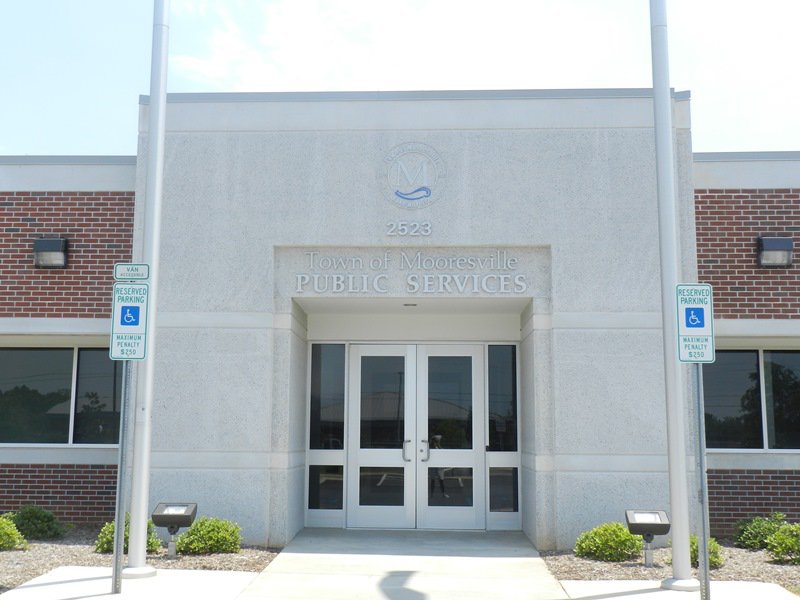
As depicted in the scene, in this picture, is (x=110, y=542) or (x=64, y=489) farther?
(x=64, y=489)

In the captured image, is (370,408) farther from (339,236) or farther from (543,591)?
(543,591)

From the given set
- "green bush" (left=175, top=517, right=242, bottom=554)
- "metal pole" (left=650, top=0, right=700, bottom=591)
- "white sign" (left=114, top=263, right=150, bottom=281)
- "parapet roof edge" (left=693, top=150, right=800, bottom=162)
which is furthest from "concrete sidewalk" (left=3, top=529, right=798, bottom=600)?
"parapet roof edge" (left=693, top=150, right=800, bottom=162)

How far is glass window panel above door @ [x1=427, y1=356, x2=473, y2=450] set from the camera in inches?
522

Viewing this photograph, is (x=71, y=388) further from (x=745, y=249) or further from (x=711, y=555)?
(x=745, y=249)

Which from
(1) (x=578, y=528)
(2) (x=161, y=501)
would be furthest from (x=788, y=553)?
(2) (x=161, y=501)

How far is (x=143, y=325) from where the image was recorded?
8.60 metres

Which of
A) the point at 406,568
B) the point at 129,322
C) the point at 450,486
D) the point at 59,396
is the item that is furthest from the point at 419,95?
the point at 59,396

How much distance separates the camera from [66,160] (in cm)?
1270

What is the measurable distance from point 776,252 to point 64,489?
11.1 metres

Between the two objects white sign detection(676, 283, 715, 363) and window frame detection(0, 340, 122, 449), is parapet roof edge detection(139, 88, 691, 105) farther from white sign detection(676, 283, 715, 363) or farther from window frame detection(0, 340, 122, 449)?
white sign detection(676, 283, 715, 363)

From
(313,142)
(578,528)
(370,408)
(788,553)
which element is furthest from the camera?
(370,408)

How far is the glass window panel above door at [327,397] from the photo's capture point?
1327 cm

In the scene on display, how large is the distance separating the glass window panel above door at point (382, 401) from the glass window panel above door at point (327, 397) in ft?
1.18

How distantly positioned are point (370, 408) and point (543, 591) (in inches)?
196
